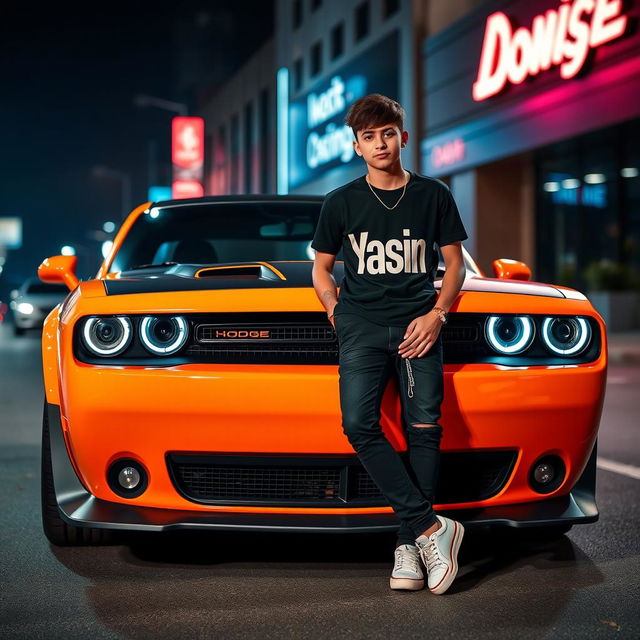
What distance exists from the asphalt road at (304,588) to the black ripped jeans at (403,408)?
0.33 m

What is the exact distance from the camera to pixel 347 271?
3748 millimetres

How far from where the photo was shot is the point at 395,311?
3604mm

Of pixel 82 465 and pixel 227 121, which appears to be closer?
pixel 82 465

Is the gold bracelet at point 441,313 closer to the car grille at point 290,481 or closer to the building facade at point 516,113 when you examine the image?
the car grille at point 290,481

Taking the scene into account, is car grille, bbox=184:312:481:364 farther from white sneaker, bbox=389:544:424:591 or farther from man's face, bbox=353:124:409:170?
white sneaker, bbox=389:544:424:591

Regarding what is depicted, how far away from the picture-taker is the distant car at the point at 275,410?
3570mm

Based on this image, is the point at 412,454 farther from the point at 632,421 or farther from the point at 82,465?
the point at 632,421

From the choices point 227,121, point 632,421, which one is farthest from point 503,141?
point 227,121

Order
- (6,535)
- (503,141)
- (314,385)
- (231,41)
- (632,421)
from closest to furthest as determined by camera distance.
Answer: (314,385)
(6,535)
(632,421)
(503,141)
(231,41)

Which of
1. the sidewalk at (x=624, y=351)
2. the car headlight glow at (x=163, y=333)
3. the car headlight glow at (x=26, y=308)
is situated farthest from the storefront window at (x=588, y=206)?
the car headlight glow at (x=163, y=333)

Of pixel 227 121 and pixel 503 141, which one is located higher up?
pixel 227 121

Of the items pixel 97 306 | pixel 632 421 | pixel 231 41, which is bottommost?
pixel 632 421

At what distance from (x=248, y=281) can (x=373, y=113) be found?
0.71m

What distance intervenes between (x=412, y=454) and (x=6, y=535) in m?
1.88
